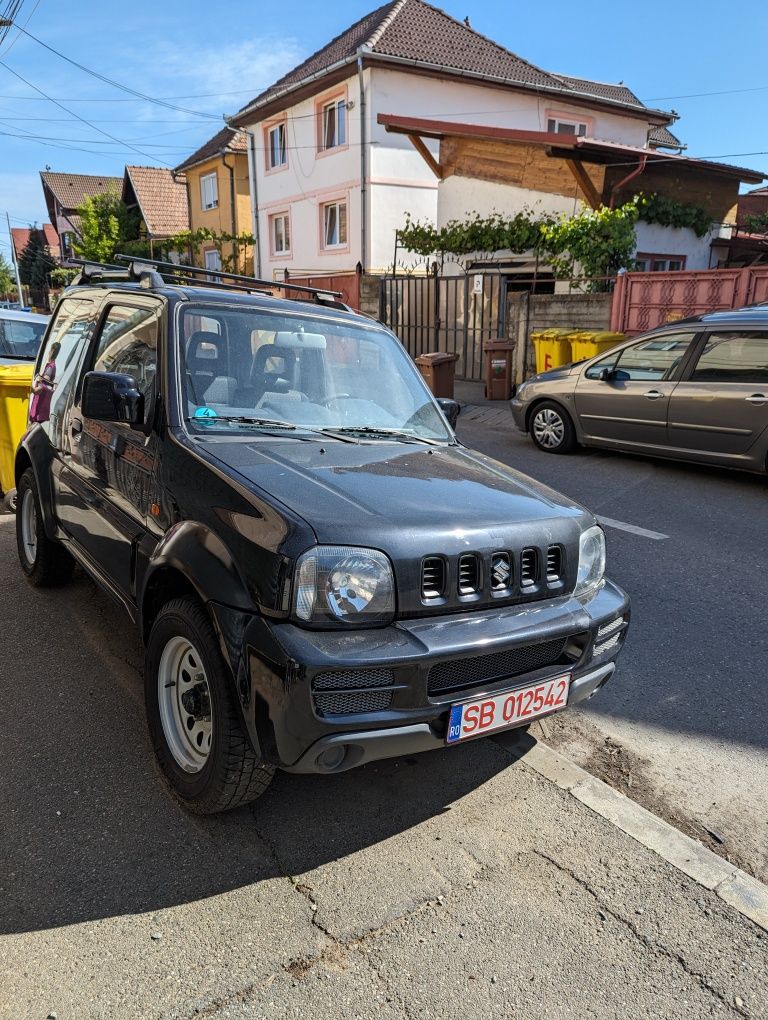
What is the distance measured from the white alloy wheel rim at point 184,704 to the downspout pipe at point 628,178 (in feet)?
50.2

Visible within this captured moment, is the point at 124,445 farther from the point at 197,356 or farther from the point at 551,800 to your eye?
the point at 551,800

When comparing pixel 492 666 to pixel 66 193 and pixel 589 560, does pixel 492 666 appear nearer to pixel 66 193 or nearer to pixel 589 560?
pixel 589 560

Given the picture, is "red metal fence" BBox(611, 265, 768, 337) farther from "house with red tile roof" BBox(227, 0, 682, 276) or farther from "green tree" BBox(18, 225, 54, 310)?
"green tree" BBox(18, 225, 54, 310)

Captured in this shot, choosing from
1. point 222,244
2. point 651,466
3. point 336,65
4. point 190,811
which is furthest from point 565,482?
point 222,244

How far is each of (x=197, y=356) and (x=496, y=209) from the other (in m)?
16.3

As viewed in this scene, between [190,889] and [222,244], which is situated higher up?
[222,244]

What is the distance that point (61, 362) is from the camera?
14.9 feet

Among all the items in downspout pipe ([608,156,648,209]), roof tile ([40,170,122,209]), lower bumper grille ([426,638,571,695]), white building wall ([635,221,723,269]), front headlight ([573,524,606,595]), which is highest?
roof tile ([40,170,122,209])

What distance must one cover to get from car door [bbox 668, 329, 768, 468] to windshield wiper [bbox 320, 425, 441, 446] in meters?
5.03

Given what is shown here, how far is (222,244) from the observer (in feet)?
100

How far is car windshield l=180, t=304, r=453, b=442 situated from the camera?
3223mm

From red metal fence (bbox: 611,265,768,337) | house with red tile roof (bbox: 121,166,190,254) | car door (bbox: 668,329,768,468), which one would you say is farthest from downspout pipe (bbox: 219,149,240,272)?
car door (bbox: 668,329,768,468)

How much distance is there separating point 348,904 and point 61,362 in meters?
3.64

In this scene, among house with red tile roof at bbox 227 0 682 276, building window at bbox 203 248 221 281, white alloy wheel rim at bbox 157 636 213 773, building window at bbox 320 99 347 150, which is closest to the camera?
white alloy wheel rim at bbox 157 636 213 773
